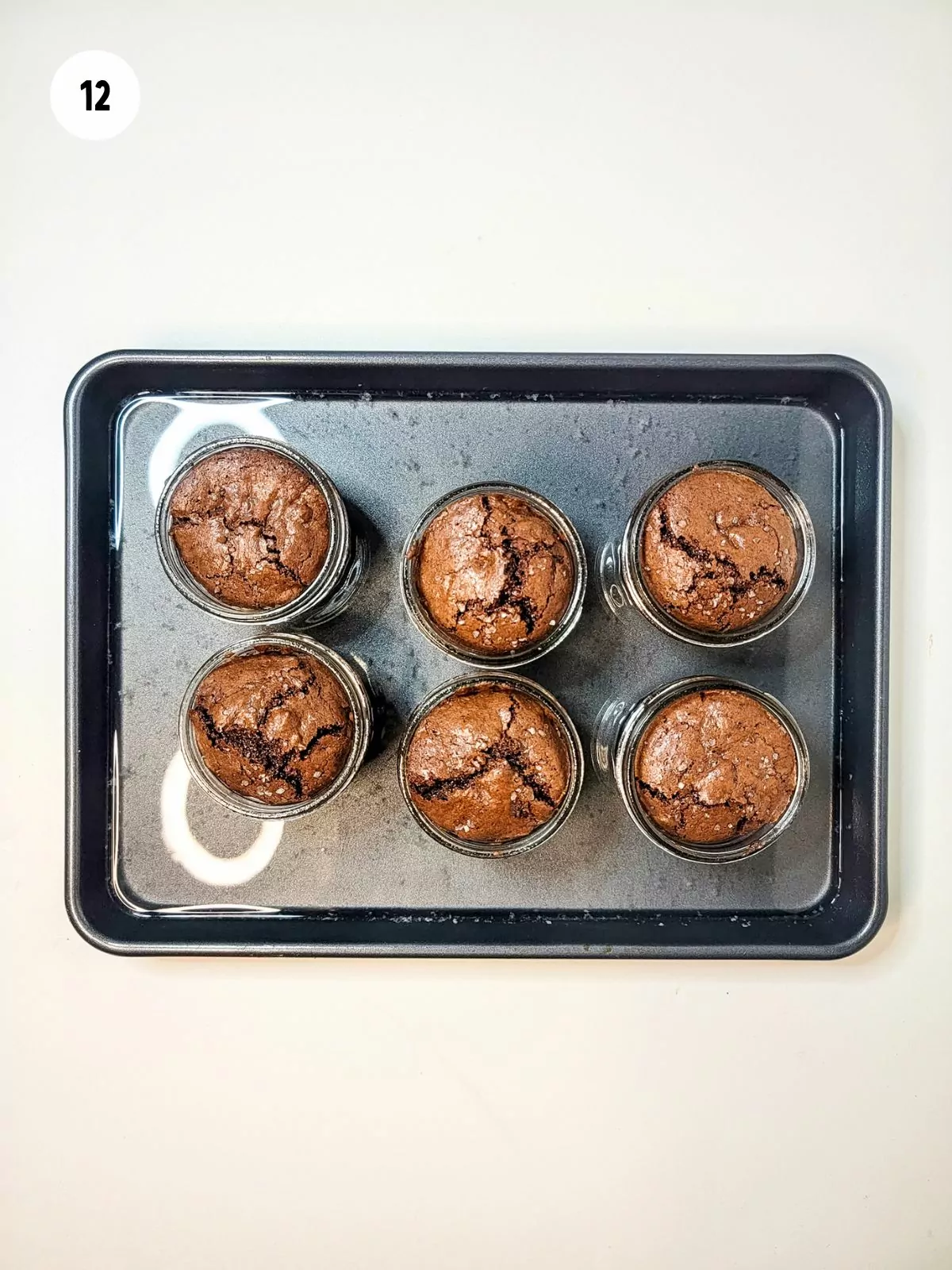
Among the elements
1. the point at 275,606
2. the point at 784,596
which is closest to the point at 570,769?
the point at 784,596

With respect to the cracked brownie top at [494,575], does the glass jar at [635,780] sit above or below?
below

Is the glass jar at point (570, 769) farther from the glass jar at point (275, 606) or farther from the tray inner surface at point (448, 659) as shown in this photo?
the glass jar at point (275, 606)
